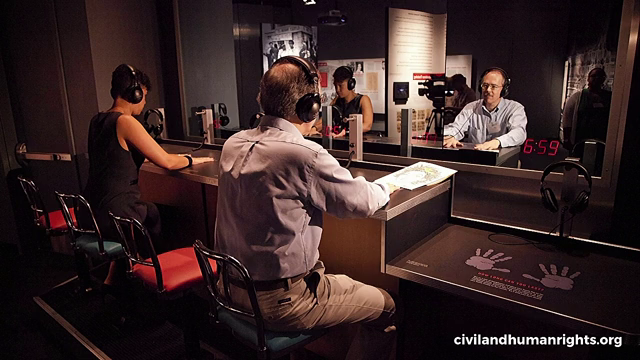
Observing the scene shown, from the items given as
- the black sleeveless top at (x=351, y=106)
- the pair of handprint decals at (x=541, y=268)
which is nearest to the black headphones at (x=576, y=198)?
the pair of handprint decals at (x=541, y=268)

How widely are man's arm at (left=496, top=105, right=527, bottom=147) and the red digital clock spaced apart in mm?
89

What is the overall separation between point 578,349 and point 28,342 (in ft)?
10.8

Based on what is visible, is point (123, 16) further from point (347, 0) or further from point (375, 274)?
point (347, 0)

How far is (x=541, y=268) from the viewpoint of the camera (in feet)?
5.74

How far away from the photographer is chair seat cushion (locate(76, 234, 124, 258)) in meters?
2.56

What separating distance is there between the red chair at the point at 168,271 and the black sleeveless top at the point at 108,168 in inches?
12.2

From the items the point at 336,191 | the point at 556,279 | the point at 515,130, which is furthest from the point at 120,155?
the point at 515,130

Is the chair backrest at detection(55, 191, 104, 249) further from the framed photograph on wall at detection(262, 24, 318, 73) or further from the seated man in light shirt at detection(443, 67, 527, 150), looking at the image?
the framed photograph on wall at detection(262, 24, 318, 73)

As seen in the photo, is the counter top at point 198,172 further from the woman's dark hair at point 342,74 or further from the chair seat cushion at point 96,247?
the woman's dark hair at point 342,74

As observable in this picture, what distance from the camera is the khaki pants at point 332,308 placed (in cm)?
158

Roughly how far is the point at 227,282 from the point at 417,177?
1.03m

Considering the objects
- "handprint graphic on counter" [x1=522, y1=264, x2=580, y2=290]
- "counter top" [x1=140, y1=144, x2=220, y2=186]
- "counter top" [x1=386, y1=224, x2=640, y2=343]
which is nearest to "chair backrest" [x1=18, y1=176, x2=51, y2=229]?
"counter top" [x1=140, y1=144, x2=220, y2=186]

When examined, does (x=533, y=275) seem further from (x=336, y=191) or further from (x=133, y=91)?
(x=133, y=91)

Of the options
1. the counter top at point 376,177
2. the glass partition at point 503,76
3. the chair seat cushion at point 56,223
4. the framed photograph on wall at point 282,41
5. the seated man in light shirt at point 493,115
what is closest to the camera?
the counter top at point 376,177
